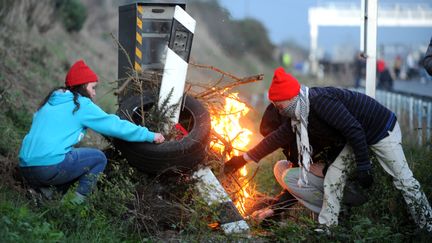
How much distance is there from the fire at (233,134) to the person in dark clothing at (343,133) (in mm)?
865

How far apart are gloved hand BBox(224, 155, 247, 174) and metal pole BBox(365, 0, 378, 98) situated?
2068mm

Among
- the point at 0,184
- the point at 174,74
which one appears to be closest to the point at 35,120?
the point at 0,184

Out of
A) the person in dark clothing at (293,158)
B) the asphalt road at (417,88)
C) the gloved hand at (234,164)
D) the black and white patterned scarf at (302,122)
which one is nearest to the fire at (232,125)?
the gloved hand at (234,164)

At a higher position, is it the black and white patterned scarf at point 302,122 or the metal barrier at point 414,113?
the black and white patterned scarf at point 302,122

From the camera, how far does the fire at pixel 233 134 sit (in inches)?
307

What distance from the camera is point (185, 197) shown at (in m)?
7.24

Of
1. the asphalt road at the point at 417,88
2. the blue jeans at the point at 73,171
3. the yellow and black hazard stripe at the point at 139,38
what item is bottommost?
the asphalt road at the point at 417,88

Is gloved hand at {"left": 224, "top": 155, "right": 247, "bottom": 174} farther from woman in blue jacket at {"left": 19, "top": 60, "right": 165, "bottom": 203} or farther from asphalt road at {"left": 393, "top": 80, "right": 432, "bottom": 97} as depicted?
asphalt road at {"left": 393, "top": 80, "right": 432, "bottom": 97}

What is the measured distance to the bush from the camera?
22269mm

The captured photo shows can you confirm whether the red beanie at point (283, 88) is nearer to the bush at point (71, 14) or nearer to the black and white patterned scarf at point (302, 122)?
the black and white patterned scarf at point (302, 122)

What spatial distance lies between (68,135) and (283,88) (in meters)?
1.96

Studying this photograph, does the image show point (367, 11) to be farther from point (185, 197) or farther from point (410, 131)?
point (410, 131)

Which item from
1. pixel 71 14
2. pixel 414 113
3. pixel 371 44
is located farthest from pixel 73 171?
pixel 71 14

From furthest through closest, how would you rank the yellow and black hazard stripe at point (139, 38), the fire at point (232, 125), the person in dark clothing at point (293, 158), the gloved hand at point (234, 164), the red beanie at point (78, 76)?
the yellow and black hazard stripe at point (139, 38), the fire at point (232, 125), the gloved hand at point (234, 164), the person in dark clothing at point (293, 158), the red beanie at point (78, 76)
